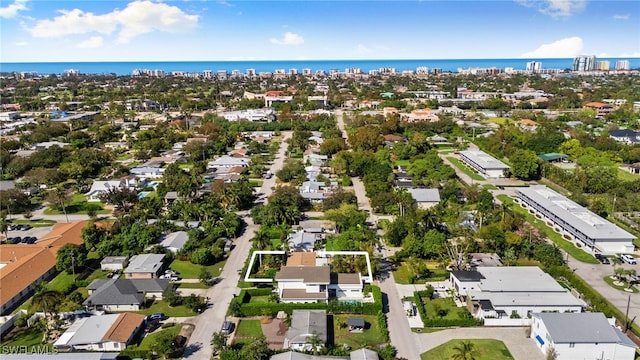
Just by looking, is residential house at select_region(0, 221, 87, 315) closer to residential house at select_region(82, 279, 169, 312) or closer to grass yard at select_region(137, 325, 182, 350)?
residential house at select_region(82, 279, 169, 312)

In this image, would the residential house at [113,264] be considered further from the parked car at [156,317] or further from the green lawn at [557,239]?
the green lawn at [557,239]

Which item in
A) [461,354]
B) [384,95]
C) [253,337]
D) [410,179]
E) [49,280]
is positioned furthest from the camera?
[384,95]

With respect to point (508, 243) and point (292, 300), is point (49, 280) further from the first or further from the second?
point (508, 243)

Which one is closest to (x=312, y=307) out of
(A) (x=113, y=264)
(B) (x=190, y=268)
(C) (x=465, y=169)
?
(B) (x=190, y=268)

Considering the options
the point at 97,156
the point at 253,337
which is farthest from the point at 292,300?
the point at 97,156

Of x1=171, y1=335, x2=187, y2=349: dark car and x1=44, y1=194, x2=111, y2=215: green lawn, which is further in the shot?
x1=44, y1=194, x2=111, y2=215: green lawn

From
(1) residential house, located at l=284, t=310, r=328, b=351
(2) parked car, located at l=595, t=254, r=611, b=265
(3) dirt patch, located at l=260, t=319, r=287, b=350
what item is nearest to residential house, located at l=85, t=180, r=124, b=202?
(3) dirt patch, located at l=260, t=319, r=287, b=350
